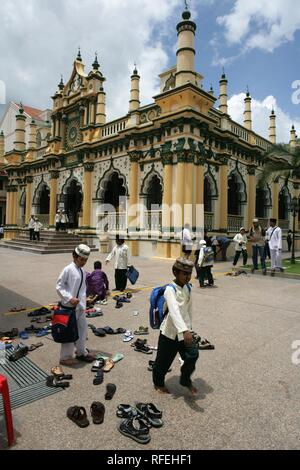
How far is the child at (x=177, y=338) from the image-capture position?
118 inches

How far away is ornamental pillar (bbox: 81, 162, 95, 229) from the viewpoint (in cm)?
1986

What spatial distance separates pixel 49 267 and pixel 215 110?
1255cm

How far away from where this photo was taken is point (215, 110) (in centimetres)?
1689

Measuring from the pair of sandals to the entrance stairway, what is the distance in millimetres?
14594

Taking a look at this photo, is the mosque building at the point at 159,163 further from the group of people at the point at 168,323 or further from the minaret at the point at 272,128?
the group of people at the point at 168,323

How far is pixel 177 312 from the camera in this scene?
9.57 ft

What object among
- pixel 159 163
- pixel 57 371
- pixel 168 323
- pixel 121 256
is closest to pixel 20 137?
pixel 159 163

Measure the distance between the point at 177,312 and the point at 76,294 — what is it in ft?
5.02

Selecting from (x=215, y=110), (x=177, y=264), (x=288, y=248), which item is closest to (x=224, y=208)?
(x=215, y=110)

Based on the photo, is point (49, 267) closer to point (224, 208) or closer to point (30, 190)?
point (224, 208)

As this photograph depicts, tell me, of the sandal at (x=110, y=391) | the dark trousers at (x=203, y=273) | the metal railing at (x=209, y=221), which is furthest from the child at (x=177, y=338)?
the metal railing at (x=209, y=221)

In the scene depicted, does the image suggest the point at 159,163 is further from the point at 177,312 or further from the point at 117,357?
the point at 177,312

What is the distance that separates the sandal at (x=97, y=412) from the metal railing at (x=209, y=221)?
14.0 meters
